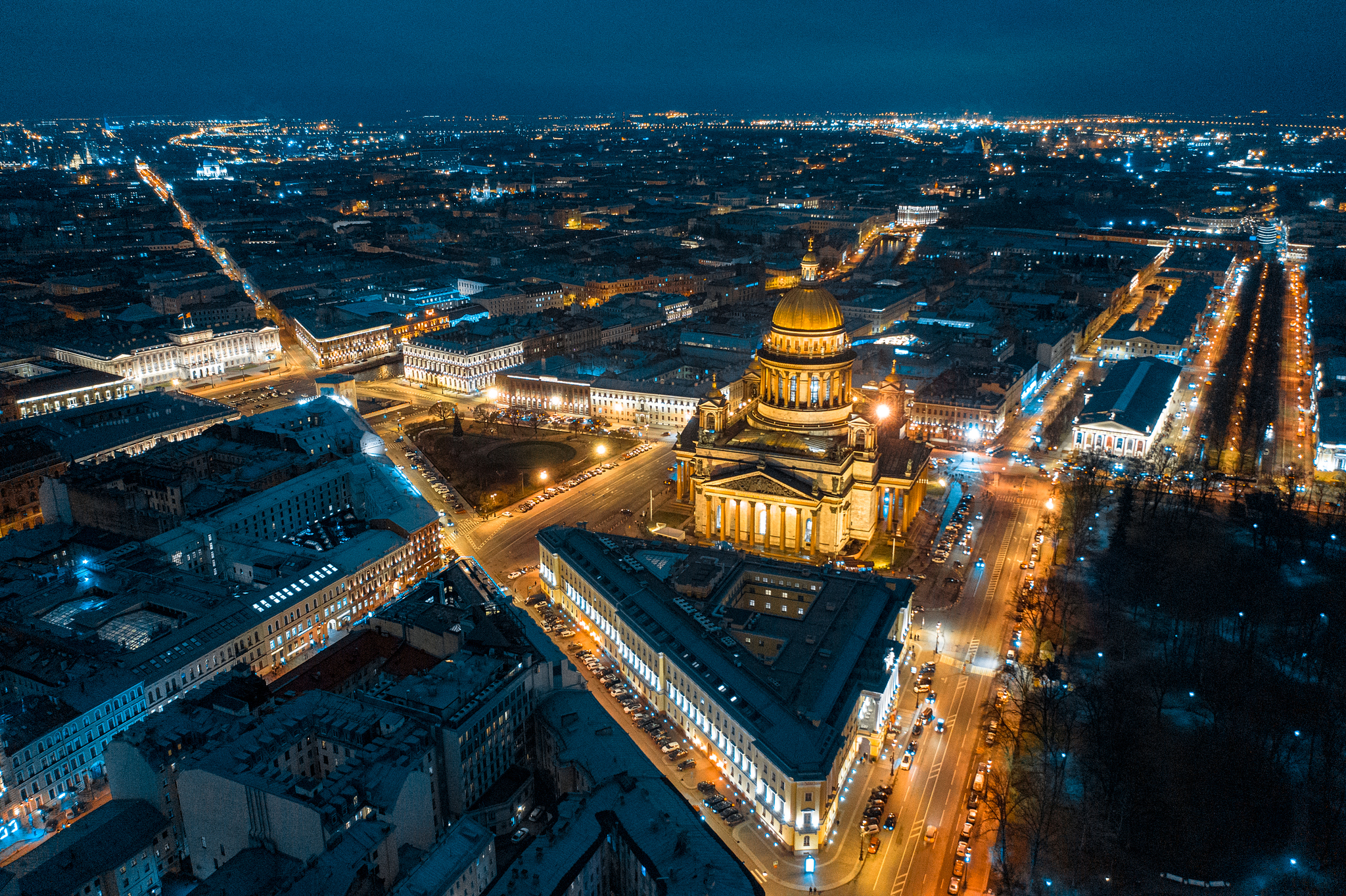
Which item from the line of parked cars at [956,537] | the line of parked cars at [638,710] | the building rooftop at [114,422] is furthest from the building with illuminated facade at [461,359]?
the line of parked cars at [638,710]

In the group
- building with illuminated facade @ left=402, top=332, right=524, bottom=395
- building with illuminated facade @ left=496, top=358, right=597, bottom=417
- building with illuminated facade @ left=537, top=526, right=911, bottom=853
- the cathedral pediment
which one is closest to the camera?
building with illuminated facade @ left=537, top=526, right=911, bottom=853

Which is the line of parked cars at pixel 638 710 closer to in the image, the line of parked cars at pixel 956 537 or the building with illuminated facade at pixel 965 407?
the line of parked cars at pixel 956 537

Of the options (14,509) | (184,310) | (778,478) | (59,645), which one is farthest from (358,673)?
(184,310)

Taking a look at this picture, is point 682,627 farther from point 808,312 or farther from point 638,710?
point 808,312

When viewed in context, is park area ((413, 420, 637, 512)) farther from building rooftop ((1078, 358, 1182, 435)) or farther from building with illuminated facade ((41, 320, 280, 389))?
building rooftop ((1078, 358, 1182, 435))

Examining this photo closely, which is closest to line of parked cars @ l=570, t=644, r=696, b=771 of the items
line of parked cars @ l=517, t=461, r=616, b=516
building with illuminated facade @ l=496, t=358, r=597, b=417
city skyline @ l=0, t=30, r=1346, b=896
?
city skyline @ l=0, t=30, r=1346, b=896
